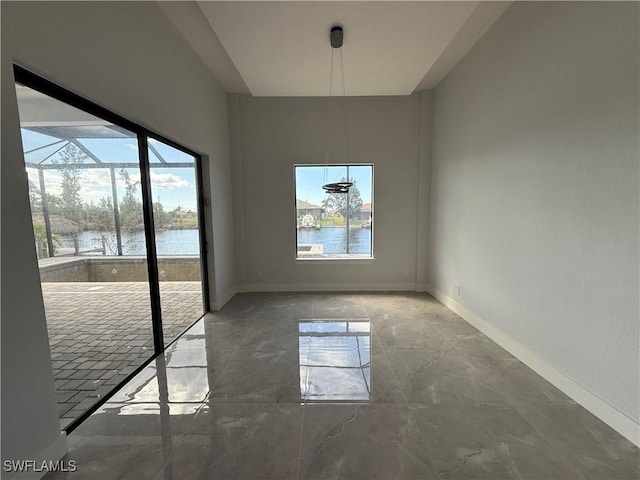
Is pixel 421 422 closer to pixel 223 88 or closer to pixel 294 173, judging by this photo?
pixel 294 173

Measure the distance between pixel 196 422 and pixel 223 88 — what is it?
4.51m

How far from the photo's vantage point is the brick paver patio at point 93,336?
186 cm

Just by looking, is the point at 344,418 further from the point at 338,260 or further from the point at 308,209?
the point at 308,209

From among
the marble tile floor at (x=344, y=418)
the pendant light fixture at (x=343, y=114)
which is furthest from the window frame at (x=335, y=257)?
the marble tile floor at (x=344, y=418)

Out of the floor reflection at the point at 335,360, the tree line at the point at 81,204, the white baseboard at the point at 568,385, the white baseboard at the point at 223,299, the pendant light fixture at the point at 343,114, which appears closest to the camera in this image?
the white baseboard at the point at 568,385

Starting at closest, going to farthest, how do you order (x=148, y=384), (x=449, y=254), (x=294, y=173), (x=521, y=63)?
(x=148, y=384), (x=521, y=63), (x=449, y=254), (x=294, y=173)

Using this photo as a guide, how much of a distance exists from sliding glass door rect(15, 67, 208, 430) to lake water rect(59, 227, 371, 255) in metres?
→ 0.01

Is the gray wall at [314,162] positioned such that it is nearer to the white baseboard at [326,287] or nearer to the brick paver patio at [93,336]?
the white baseboard at [326,287]

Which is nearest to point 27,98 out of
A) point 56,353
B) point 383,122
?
point 56,353

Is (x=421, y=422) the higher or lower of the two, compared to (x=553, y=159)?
lower

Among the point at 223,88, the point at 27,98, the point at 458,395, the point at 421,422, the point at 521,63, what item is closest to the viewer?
the point at 27,98

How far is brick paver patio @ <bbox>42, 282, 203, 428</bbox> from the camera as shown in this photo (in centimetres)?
186

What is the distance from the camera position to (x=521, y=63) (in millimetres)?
2537

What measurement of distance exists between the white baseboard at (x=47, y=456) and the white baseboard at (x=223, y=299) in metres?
2.39
